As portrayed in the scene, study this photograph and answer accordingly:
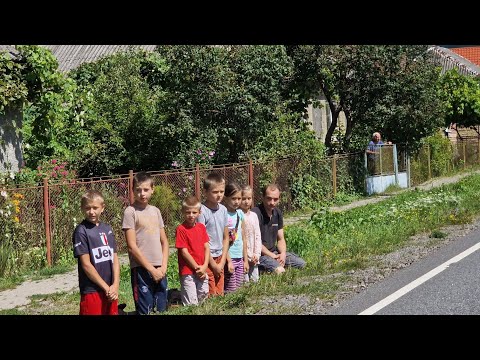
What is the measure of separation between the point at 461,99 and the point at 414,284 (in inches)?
1160

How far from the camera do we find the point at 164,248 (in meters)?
7.56

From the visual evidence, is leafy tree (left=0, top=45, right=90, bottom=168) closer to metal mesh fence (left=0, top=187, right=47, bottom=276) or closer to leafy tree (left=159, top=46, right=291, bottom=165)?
metal mesh fence (left=0, top=187, right=47, bottom=276)

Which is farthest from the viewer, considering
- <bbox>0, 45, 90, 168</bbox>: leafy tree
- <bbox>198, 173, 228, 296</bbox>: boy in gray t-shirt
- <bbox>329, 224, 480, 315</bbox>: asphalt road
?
<bbox>0, 45, 90, 168</bbox>: leafy tree

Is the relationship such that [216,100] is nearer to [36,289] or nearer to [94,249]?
[36,289]

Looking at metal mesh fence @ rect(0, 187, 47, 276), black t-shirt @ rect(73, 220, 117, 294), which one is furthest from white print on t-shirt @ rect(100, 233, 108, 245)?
metal mesh fence @ rect(0, 187, 47, 276)

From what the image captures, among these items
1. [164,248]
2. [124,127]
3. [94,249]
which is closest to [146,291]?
[164,248]

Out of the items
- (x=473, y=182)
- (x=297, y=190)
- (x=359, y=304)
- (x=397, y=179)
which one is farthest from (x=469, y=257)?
(x=397, y=179)

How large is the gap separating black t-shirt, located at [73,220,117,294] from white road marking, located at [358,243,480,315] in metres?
2.23

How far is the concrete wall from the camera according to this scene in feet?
47.3

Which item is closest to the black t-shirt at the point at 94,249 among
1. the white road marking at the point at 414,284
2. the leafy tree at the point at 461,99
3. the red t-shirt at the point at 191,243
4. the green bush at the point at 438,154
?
the red t-shirt at the point at 191,243

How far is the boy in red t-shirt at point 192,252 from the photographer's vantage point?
7820mm
